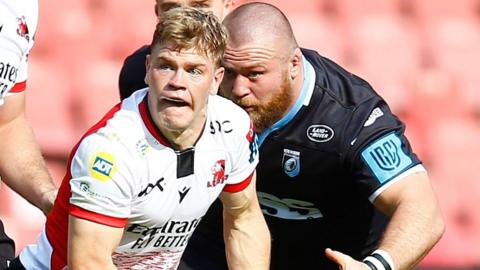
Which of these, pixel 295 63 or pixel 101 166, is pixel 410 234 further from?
pixel 101 166

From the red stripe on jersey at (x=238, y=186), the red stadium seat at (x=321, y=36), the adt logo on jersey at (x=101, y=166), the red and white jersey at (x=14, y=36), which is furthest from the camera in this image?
the red stadium seat at (x=321, y=36)

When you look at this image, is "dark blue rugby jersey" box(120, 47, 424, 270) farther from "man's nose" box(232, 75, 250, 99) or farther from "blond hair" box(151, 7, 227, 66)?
"blond hair" box(151, 7, 227, 66)

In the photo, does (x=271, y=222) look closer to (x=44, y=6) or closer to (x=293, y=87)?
(x=293, y=87)

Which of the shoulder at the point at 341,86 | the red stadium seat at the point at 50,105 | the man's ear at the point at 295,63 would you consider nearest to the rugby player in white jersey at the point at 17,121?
the man's ear at the point at 295,63

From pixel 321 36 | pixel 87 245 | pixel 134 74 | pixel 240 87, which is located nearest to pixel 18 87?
pixel 134 74

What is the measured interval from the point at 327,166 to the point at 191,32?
113 cm

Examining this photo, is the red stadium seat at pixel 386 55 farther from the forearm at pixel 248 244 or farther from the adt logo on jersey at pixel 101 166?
the adt logo on jersey at pixel 101 166

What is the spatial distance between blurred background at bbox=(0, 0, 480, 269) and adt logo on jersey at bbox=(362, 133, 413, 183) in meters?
2.17

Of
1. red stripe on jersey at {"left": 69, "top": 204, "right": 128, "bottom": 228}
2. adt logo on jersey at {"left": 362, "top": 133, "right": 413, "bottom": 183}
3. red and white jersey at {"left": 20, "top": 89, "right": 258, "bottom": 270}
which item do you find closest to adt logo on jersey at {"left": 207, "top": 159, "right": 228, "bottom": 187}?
red and white jersey at {"left": 20, "top": 89, "right": 258, "bottom": 270}

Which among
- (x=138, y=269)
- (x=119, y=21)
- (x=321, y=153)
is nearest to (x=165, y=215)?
(x=138, y=269)

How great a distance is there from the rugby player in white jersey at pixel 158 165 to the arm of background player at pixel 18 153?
0.45 m

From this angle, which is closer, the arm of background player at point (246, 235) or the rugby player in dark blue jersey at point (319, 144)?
the arm of background player at point (246, 235)

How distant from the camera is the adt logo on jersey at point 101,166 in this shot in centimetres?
397

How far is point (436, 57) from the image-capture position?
26.7ft
